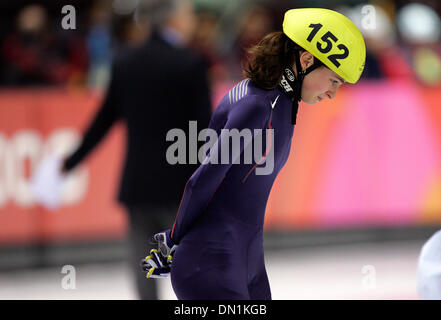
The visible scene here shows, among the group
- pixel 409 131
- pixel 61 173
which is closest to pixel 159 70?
pixel 61 173

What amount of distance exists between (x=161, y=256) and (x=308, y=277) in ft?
14.5

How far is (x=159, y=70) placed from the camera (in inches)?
149

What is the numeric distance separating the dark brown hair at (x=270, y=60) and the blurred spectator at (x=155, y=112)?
126cm

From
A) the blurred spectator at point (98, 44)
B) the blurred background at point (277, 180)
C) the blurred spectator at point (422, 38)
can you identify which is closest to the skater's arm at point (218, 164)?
the blurred background at point (277, 180)

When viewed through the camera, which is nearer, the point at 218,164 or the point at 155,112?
the point at 218,164

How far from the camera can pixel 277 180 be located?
7.44 metres

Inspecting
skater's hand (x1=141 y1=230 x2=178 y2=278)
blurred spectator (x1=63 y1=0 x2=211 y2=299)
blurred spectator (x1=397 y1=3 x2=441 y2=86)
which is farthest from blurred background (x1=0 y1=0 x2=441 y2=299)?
skater's hand (x1=141 y1=230 x2=178 y2=278)

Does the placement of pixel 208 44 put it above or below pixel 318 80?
above

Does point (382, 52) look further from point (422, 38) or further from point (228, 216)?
point (228, 216)

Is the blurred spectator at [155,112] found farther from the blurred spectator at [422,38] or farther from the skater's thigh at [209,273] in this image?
the blurred spectator at [422,38]

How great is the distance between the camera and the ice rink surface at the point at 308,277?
5.92 m

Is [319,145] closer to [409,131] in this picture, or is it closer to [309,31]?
[409,131]

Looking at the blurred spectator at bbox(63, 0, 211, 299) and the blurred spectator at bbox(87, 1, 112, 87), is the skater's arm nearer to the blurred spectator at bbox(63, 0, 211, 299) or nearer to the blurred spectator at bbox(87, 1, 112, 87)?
the blurred spectator at bbox(63, 0, 211, 299)

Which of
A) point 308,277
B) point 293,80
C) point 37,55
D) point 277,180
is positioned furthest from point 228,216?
point 37,55
